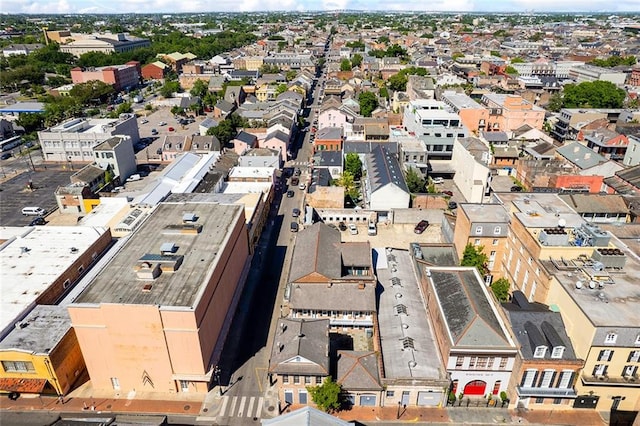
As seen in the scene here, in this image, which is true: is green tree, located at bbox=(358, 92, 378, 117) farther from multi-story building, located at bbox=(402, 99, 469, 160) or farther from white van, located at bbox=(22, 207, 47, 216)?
white van, located at bbox=(22, 207, 47, 216)

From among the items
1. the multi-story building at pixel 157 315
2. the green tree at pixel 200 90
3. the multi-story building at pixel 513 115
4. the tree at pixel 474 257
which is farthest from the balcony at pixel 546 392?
the green tree at pixel 200 90

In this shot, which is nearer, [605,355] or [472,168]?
[605,355]

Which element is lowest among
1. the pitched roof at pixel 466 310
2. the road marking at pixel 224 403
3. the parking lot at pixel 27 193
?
the road marking at pixel 224 403

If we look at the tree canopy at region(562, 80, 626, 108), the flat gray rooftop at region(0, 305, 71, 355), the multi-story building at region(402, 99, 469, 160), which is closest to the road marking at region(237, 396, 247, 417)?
the flat gray rooftop at region(0, 305, 71, 355)

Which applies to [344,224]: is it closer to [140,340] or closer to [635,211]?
[140,340]

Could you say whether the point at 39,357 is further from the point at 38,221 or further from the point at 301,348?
the point at 38,221

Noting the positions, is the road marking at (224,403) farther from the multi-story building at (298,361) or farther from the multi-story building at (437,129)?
the multi-story building at (437,129)

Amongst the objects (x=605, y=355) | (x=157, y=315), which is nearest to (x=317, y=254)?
(x=157, y=315)

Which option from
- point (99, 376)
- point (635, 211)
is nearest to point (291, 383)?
point (99, 376)
